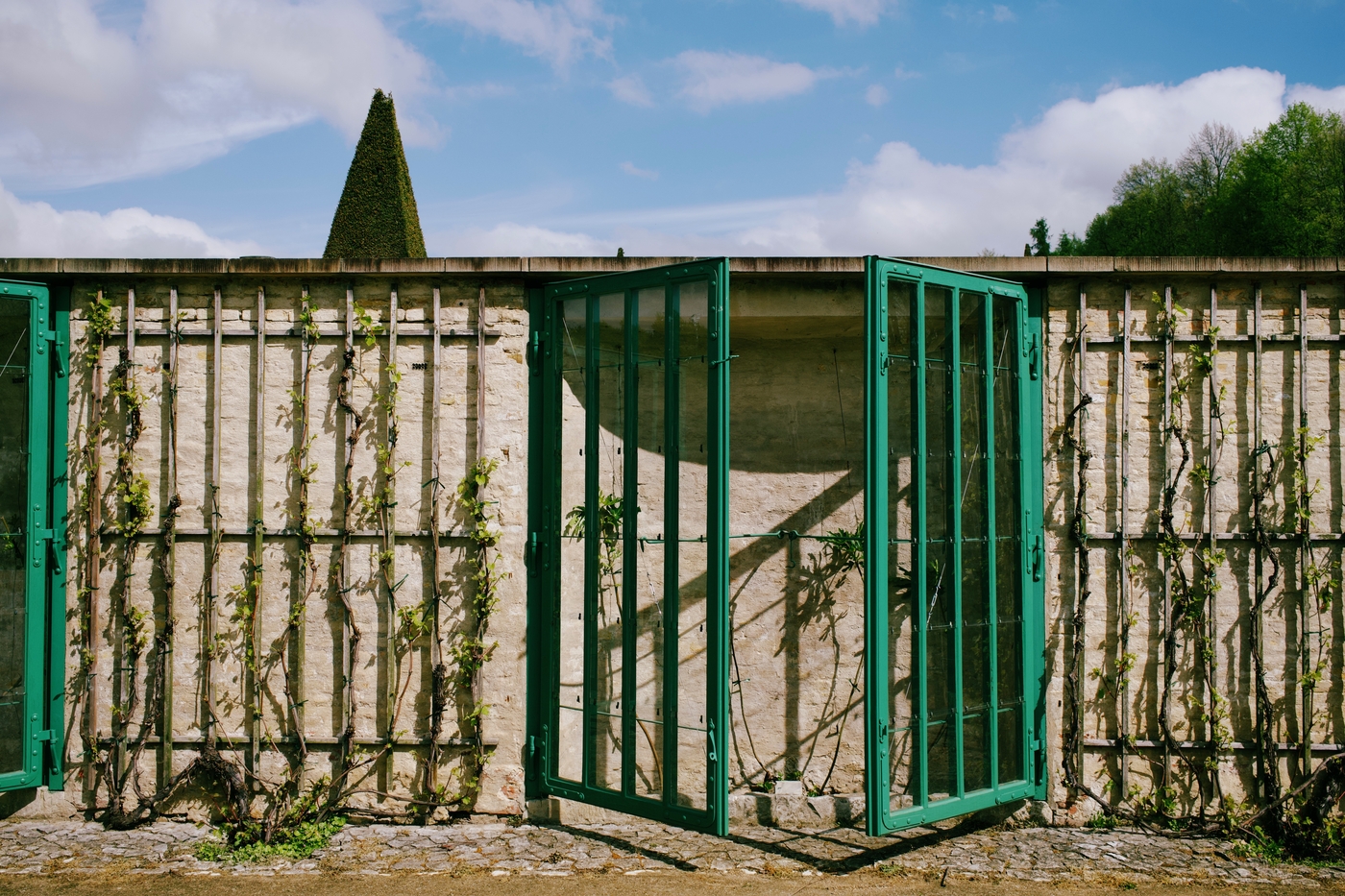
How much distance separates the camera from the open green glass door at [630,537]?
466cm

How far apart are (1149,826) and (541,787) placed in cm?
339

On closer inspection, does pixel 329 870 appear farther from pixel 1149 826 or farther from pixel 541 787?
pixel 1149 826

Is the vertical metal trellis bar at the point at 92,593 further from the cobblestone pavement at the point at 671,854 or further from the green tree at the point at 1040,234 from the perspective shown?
the green tree at the point at 1040,234

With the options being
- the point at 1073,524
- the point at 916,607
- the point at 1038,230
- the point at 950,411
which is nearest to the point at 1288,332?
the point at 1073,524

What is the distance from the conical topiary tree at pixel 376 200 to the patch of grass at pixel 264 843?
6817mm

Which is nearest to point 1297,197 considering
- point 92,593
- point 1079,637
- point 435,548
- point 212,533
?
point 1079,637

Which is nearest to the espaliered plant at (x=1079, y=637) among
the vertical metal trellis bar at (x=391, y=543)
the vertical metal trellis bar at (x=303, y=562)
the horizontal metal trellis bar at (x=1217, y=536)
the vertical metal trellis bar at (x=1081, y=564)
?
the vertical metal trellis bar at (x=1081, y=564)

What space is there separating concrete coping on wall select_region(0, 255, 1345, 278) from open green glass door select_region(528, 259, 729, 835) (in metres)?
0.25

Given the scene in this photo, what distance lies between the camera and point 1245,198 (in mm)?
24547

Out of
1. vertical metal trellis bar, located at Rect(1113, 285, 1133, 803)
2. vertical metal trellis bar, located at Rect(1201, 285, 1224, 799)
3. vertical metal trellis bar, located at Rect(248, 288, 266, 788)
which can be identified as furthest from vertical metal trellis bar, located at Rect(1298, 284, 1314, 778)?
vertical metal trellis bar, located at Rect(248, 288, 266, 788)

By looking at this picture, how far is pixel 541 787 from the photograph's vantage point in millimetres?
5254

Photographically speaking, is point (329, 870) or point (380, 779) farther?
point (380, 779)

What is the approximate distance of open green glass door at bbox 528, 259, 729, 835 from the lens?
15.3ft

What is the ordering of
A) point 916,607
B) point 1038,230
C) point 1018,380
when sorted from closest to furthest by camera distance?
point 916,607, point 1018,380, point 1038,230
